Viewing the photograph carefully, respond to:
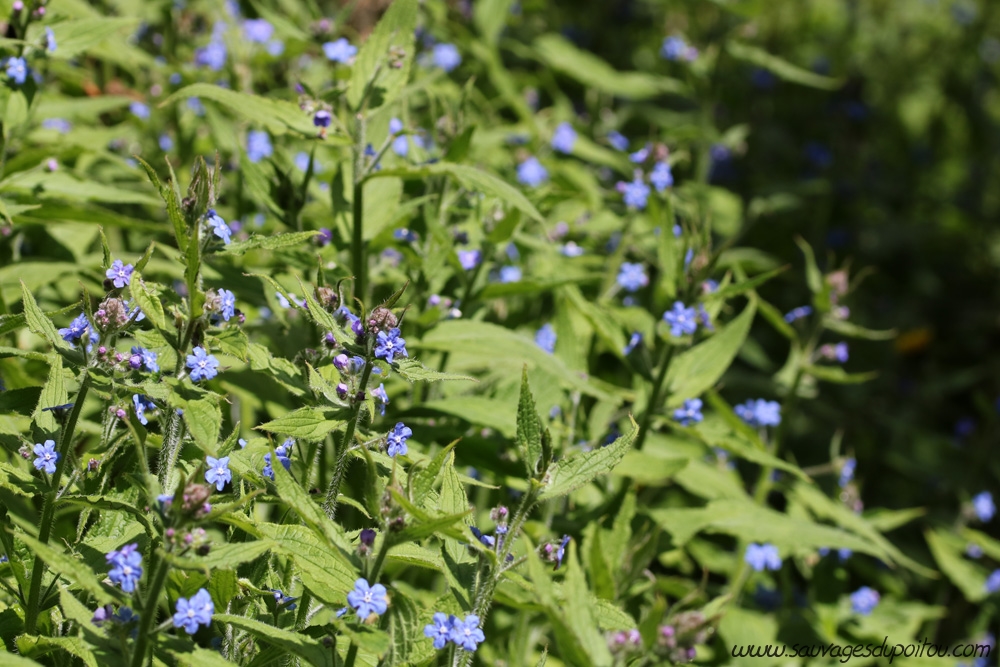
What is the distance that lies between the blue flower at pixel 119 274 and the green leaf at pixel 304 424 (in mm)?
581

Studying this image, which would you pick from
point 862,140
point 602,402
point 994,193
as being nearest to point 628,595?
point 602,402

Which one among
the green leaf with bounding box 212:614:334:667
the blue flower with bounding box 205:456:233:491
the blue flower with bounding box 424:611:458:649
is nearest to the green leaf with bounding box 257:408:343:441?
the blue flower with bounding box 205:456:233:491

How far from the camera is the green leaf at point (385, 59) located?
3633 mm

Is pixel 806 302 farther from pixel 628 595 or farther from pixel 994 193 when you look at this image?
pixel 628 595

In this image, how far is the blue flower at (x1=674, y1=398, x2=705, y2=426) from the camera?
3.90m

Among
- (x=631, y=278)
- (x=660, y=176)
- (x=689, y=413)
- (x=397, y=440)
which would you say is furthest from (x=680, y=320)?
(x=397, y=440)

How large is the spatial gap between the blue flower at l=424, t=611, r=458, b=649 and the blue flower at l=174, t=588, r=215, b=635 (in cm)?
55

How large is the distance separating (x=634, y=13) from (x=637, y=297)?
4693 millimetres

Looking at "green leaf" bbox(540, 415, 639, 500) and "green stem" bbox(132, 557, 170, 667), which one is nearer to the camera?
"green stem" bbox(132, 557, 170, 667)

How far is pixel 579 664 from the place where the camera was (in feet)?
7.61

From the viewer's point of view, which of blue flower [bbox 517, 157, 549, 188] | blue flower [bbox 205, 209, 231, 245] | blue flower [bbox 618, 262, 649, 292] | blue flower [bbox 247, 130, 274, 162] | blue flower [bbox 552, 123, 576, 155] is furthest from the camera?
blue flower [bbox 552, 123, 576, 155]

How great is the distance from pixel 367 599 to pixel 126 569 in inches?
23.2

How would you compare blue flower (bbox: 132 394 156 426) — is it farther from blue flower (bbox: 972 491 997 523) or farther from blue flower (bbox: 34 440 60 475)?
blue flower (bbox: 972 491 997 523)

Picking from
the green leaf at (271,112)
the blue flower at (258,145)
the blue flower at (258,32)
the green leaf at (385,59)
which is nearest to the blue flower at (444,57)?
the blue flower at (258,32)
